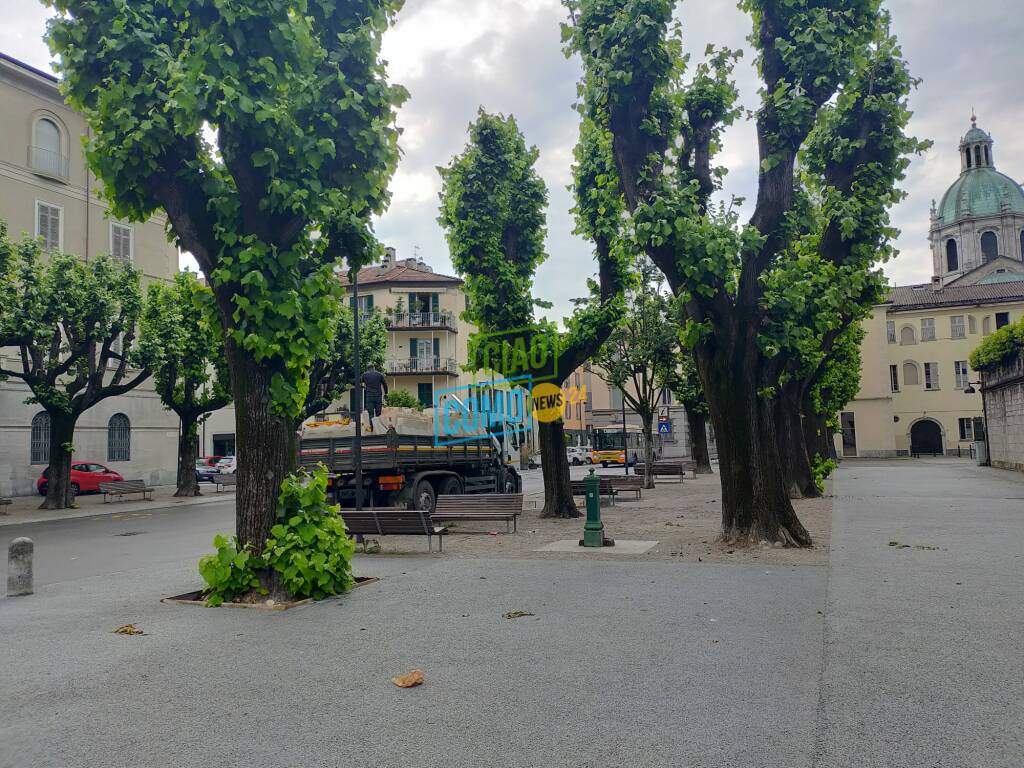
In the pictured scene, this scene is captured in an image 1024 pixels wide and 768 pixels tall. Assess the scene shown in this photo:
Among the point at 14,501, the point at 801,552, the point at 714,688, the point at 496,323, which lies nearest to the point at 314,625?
the point at 714,688

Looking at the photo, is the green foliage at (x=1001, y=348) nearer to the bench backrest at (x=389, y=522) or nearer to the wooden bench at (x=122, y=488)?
the bench backrest at (x=389, y=522)

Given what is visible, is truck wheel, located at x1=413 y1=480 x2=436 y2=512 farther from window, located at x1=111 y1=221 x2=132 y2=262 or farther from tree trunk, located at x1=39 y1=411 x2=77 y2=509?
window, located at x1=111 y1=221 x2=132 y2=262

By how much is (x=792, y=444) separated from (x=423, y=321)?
39546 millimetres

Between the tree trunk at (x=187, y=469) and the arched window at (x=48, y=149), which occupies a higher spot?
the arched window at (x=48, y=149)

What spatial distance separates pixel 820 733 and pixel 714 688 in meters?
0.88

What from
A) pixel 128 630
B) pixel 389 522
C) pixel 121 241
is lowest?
pixel 128 630

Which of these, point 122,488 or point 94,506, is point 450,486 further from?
point 122,488

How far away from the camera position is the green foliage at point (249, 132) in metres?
7.77

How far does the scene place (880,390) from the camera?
63906mm

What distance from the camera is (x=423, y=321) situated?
57.9m

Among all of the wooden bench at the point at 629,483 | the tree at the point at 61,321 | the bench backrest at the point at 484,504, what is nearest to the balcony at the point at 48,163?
the tree at the point at 61,321

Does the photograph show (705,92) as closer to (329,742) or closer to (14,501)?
(329,742)

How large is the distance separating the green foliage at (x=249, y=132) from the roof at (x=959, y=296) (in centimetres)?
6291

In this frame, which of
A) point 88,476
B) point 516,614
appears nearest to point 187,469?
point 88,476
